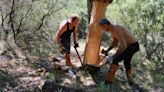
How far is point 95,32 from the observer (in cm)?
909

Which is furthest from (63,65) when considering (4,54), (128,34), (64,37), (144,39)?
(144,39)

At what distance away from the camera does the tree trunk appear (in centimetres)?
902

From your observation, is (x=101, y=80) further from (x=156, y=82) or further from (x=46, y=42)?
(x=46, y=42)

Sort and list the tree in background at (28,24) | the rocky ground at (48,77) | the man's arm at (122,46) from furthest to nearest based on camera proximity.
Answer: the tree in background at (28,24)
the man's arm at (122,46)
the rocky ground at (48,77)

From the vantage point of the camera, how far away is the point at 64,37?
9.23 metres

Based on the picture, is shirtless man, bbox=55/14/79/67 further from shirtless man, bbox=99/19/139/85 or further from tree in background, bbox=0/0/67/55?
tree in background, bbox=0/0/67/55

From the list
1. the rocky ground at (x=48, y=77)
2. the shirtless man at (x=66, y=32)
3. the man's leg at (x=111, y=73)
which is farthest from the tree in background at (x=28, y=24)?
the man's leg at (x=111, y=73)

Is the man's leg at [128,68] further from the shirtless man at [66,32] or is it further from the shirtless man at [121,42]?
the shirtless man at [66,32]

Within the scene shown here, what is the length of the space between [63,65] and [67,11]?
4017 millimetres

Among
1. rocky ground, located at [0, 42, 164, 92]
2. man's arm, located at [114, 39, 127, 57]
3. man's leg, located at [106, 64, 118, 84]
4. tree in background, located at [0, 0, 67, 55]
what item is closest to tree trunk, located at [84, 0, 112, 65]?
rocky ground, located at [0, 42, 164, 92]

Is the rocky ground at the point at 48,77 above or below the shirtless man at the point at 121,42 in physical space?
below

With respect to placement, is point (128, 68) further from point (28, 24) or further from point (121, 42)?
point (28, 24)

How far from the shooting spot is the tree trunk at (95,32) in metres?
9.02

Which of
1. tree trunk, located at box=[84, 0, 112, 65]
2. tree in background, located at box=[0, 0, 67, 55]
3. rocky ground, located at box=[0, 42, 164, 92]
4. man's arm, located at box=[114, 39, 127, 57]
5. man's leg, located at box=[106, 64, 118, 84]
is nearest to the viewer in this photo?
rocky ground, located at box=[0, 42, 164, 92]
